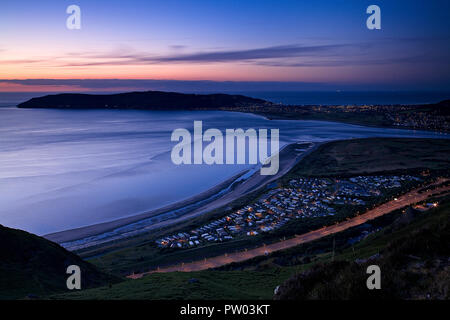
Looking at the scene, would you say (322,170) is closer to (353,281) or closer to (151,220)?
(151,220)

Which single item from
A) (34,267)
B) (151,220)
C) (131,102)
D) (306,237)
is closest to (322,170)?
(306,237)

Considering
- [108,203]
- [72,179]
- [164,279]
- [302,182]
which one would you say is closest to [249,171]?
[302,182]

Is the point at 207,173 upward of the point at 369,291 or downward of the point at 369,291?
downward

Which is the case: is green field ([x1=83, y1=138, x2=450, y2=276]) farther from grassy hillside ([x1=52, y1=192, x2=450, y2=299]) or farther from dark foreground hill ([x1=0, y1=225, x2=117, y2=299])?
grassy hillside ([x1=52, y1=192, x2=450, y2=299])

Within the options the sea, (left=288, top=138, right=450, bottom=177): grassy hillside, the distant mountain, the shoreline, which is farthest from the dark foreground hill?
the distant mountain

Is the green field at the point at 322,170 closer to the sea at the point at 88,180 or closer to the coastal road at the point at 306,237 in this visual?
the coastal road at the point at 306,237
